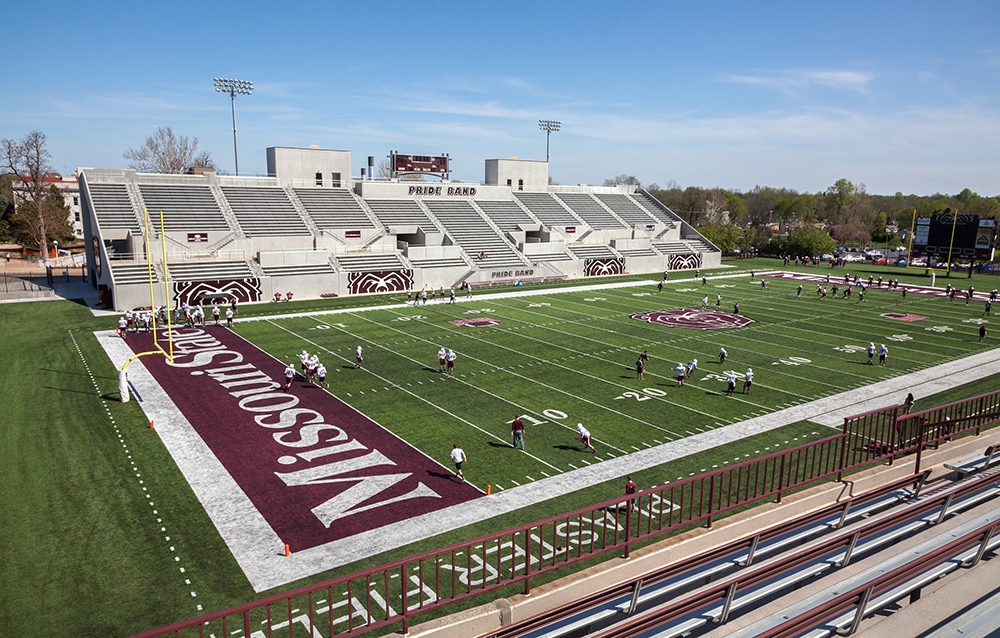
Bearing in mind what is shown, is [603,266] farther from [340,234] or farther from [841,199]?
[841,199]

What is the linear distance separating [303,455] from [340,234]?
37.6 metres

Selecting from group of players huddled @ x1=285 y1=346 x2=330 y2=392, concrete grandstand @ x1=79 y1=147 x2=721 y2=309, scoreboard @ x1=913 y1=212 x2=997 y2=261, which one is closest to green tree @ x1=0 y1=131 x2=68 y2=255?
concrete grandstand @ x1=79 y1=147 x2=721 y2=309

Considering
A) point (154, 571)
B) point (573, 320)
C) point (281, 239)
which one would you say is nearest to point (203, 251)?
point (281, 239)

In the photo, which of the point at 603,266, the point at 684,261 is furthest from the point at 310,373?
the point at 684,261

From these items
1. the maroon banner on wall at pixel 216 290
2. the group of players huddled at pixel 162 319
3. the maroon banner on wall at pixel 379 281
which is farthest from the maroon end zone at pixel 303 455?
the maroon banner on wall at pixel 379 281

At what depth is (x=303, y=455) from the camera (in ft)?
59.0

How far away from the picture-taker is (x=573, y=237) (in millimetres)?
66562

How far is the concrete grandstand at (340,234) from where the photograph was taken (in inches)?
1742

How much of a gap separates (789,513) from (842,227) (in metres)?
123

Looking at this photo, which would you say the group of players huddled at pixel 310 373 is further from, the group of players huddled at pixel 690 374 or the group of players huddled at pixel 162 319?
the group of players huddled at pixel 162 319

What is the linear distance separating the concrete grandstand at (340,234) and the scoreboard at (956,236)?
21.2 metres

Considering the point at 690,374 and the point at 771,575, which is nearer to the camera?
the point at 771,575

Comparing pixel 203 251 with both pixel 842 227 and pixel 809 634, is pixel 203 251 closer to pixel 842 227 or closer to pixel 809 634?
pixel 809 634

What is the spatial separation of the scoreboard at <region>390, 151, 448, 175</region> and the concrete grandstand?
1.55 metres
